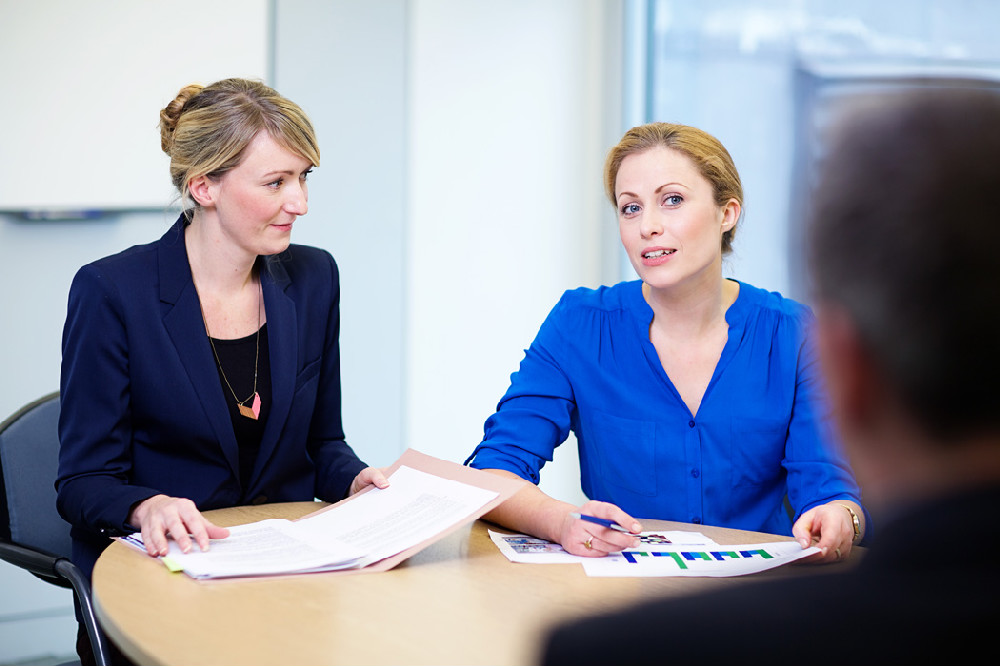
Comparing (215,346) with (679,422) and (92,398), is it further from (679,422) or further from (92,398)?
(679,422)

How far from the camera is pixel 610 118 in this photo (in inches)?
159

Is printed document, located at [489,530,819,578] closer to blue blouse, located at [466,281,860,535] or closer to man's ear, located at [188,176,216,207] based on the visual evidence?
blue blouse, located at [466,281,860,535]

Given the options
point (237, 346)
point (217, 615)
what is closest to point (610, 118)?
point (237, 346)

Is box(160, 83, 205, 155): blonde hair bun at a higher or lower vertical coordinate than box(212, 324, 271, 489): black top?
higher

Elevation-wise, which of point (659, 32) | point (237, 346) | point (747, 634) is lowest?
point (237, 346)

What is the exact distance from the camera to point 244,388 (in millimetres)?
1904

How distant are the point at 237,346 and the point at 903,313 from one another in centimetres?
163

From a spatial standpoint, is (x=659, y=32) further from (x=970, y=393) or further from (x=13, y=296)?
(x=970, y=393)

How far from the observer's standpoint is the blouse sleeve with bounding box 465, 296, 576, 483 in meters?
1.81

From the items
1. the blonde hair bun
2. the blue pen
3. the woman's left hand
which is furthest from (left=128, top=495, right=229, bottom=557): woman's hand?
the blonde hair bun

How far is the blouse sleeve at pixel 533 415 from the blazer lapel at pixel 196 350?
46cm

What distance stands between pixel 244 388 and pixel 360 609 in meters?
0.84

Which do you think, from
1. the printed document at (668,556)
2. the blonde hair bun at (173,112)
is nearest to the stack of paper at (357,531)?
the printed document at (668,556)

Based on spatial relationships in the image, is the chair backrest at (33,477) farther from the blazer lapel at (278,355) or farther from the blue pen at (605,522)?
the blue pen at (605,522)
